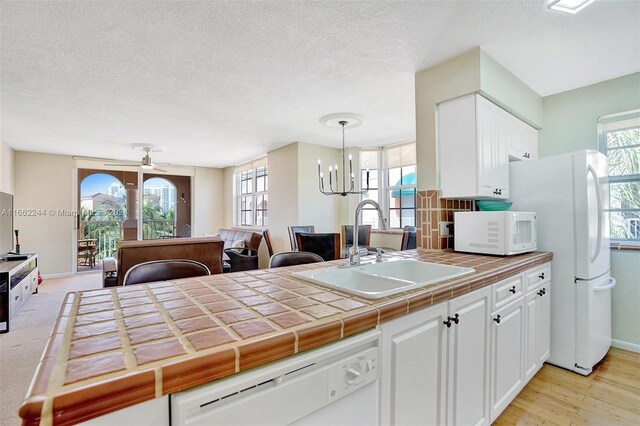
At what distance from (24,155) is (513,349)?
7845mm

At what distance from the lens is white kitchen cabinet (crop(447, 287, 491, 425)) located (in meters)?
1.30

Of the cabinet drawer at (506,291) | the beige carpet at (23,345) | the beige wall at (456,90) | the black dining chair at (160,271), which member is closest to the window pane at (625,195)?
the beige wall at (456,90)

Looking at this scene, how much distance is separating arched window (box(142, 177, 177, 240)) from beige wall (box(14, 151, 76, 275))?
4.31ft

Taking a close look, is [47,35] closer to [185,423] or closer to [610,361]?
[185,423]

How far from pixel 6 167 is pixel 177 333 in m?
6.43

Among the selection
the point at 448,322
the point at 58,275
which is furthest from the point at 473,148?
the point at 58,275

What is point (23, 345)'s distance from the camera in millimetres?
2717

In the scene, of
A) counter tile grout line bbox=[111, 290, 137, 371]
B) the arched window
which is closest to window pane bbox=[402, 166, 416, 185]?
counter tile grout line bbox=[111, 290, 137, 371]

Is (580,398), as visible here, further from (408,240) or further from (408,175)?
(408,175)

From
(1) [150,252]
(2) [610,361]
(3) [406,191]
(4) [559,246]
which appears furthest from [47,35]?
(2) [610,361]

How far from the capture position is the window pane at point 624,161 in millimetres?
2609

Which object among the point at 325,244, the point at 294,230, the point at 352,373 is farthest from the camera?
the point at 294,230

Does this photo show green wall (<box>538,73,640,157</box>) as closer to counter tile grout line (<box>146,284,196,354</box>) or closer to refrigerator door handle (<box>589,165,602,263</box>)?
A: refrigerator door handle (<box>589,165,602,263</box>)

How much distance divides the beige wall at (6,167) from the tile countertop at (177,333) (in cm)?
545
